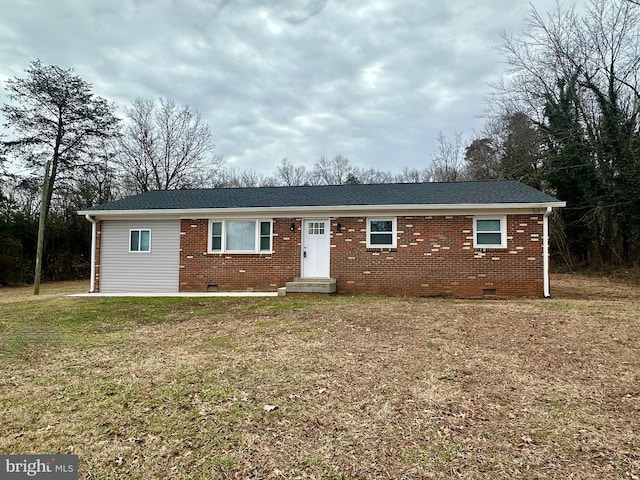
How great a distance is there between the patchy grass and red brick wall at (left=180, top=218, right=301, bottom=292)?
4.69 meters

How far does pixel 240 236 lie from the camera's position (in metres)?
12.2

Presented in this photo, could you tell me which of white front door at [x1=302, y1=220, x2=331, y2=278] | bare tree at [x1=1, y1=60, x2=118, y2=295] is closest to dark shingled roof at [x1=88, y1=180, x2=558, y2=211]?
white front door at [x1=302, y1=220, x2=331, y2=278]

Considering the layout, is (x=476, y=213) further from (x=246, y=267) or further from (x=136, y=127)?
(x=136, y=127)

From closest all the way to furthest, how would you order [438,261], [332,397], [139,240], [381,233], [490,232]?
[332,397], [490,232], [438,261], [381,233], [139,240]

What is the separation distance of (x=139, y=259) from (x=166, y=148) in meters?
19.2

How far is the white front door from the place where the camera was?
11.7 metres

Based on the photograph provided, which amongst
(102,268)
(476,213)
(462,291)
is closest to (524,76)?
(476,213)

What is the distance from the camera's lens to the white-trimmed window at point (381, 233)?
11.4m

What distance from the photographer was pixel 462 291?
36.0ft

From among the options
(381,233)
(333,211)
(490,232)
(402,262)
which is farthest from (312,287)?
(490,232)

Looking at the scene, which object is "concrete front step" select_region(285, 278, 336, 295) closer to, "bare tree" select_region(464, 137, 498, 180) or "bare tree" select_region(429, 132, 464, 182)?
"bare tree" select_region(464, 137, 498, 180)

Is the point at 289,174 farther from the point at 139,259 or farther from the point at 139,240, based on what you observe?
the point at 139,259

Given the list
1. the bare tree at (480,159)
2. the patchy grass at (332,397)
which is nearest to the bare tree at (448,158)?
the bare tree at (480,159)

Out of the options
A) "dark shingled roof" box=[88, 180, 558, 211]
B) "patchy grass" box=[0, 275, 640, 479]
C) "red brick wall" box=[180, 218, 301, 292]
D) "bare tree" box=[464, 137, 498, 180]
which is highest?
"bare tree" box=[464, 137, 498, 180]
